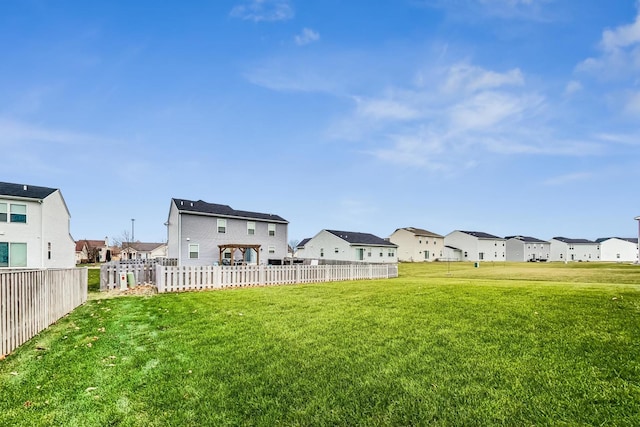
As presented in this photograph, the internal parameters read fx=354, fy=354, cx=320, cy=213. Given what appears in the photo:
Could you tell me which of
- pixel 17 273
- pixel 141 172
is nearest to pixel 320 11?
pixel 17 273

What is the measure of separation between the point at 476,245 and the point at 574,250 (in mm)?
34770

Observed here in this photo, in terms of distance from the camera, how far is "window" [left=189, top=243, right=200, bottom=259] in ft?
105

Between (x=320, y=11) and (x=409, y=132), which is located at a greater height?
(x=320, y=11)

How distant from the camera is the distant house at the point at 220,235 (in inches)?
1245

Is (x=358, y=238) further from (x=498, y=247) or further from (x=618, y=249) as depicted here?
(x=618, y=249)

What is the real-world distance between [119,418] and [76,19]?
1807 cm

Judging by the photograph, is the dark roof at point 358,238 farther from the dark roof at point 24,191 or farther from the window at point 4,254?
the window at point 4,254

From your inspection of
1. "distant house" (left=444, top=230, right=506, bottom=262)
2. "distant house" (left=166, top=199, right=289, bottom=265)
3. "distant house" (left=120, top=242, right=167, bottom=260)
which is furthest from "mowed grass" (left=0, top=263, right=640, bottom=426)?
"distant house" (left=120, top=242, right=167, bottom=260)

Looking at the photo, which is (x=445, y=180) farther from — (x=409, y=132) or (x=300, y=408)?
(x=300, y=408)

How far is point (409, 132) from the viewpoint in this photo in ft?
85.7

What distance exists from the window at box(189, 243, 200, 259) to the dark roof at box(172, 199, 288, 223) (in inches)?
120

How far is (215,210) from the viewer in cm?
3409

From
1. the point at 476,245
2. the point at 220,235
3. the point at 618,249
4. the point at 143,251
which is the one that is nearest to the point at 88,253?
the point at 143,251

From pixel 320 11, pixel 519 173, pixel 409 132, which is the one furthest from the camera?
pixel 519 173
